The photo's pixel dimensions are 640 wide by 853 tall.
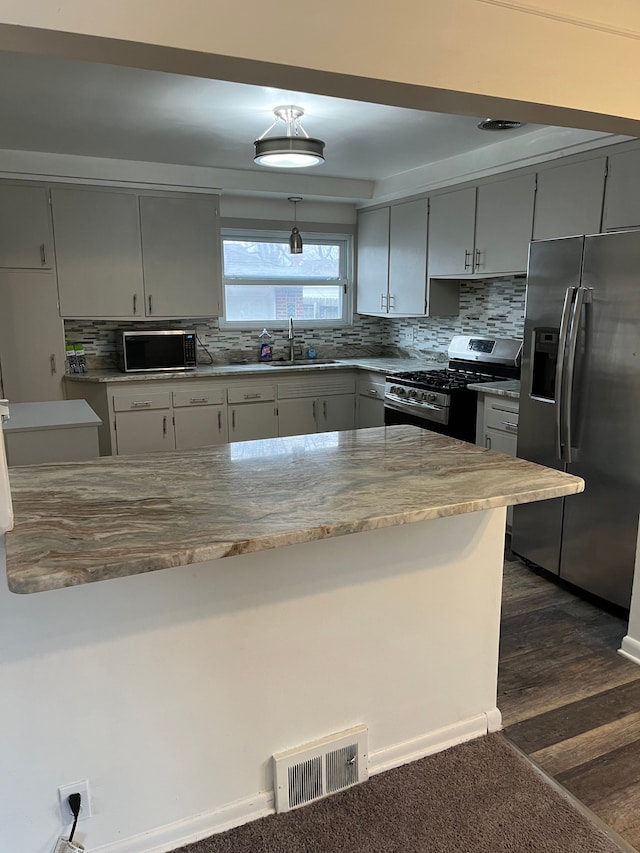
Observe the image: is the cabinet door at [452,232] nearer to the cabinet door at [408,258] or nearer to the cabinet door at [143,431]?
the cabinet door at [408,258]

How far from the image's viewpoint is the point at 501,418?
11.7 feet

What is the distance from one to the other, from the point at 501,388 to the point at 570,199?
1078mm

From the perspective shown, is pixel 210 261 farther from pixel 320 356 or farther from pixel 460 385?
pixel 460 385

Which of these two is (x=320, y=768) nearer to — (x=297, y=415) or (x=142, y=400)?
(x=142, y=400)

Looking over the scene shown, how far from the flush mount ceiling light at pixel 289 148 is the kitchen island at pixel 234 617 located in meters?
1.61

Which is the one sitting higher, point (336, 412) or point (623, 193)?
point (623, 193)

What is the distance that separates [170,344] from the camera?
178 inches

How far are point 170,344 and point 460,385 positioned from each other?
2130 mm

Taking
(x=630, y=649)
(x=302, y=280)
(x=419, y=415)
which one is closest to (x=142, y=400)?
(x=302, y=280)

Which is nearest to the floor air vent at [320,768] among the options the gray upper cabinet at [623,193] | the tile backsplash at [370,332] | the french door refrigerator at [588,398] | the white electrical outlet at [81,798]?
the white electrical outlet at [81,798]

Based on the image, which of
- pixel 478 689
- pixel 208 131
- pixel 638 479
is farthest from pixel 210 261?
pixel 478 689

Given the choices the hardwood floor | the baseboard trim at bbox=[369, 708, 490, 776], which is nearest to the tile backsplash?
the hardwood floor

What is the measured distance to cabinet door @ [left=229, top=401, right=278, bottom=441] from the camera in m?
4.66

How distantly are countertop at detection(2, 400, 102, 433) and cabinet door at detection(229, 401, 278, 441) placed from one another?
1.40 meters
